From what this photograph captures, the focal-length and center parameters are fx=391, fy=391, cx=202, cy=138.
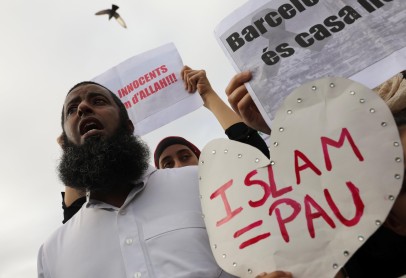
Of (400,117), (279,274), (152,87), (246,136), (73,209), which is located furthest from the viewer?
(152,87)

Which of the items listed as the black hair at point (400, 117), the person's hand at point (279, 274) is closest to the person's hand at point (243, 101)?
the black hair at point (400, 117)

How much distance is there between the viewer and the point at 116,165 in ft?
6.03

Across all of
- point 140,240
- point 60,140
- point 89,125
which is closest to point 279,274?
point 140,240

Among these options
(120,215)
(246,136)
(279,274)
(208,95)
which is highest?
(208,95)

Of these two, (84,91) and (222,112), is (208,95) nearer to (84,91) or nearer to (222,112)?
(222,112)

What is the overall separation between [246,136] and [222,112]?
287 mm

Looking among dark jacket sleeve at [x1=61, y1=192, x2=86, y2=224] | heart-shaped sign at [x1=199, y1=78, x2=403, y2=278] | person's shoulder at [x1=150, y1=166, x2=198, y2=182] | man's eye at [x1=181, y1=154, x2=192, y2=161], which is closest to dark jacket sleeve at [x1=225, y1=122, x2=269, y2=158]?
person's shoulder at [x1=150, y1=166, x2=198, y2=182]

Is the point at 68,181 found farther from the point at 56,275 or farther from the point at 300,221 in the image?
the point at 300,221

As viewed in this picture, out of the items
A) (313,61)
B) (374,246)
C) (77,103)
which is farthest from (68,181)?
(374,246)

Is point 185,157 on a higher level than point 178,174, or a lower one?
higher

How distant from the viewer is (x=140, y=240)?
4.76 feet

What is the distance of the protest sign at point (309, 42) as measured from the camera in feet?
4.44

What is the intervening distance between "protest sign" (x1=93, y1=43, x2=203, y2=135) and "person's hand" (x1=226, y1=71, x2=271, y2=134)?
30.5 inches

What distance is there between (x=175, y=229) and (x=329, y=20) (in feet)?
3.21
